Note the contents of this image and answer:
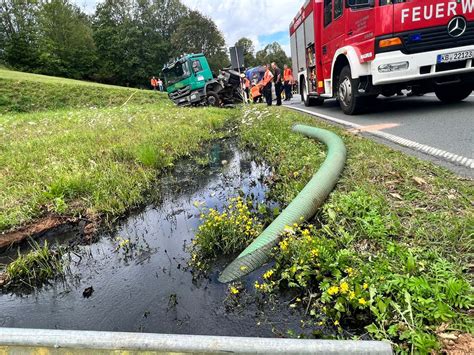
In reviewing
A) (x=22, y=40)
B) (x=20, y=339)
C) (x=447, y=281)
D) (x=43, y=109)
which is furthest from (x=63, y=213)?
(x=22, y=40)

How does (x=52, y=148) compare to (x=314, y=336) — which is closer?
(x=314, y=336)

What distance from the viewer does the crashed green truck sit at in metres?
16.8

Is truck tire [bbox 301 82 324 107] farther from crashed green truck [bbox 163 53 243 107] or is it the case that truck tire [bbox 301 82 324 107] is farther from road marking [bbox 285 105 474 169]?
road marking [bbox 285 105 474 169]

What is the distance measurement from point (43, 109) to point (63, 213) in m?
17.0


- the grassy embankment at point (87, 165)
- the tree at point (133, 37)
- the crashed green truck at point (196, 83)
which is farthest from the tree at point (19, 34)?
the grassy embankment at point (87, 165)

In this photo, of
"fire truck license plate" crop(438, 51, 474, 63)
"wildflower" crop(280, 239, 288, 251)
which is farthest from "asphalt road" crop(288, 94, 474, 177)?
"wildflower" crop(280, 239, 288, 251)

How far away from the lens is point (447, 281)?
169 cm

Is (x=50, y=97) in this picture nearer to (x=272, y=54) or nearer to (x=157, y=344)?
(x=157, y=344)

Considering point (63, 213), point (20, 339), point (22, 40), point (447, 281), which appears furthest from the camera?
point (22, 40)

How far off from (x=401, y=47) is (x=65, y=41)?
2279 inches

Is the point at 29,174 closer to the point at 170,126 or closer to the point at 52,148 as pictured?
the point at 52,148

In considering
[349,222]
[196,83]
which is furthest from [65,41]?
[349,222]

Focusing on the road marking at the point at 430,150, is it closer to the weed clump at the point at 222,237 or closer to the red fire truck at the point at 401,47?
the red fire truck at the point at 401,47

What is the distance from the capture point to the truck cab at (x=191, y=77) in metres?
16.8
